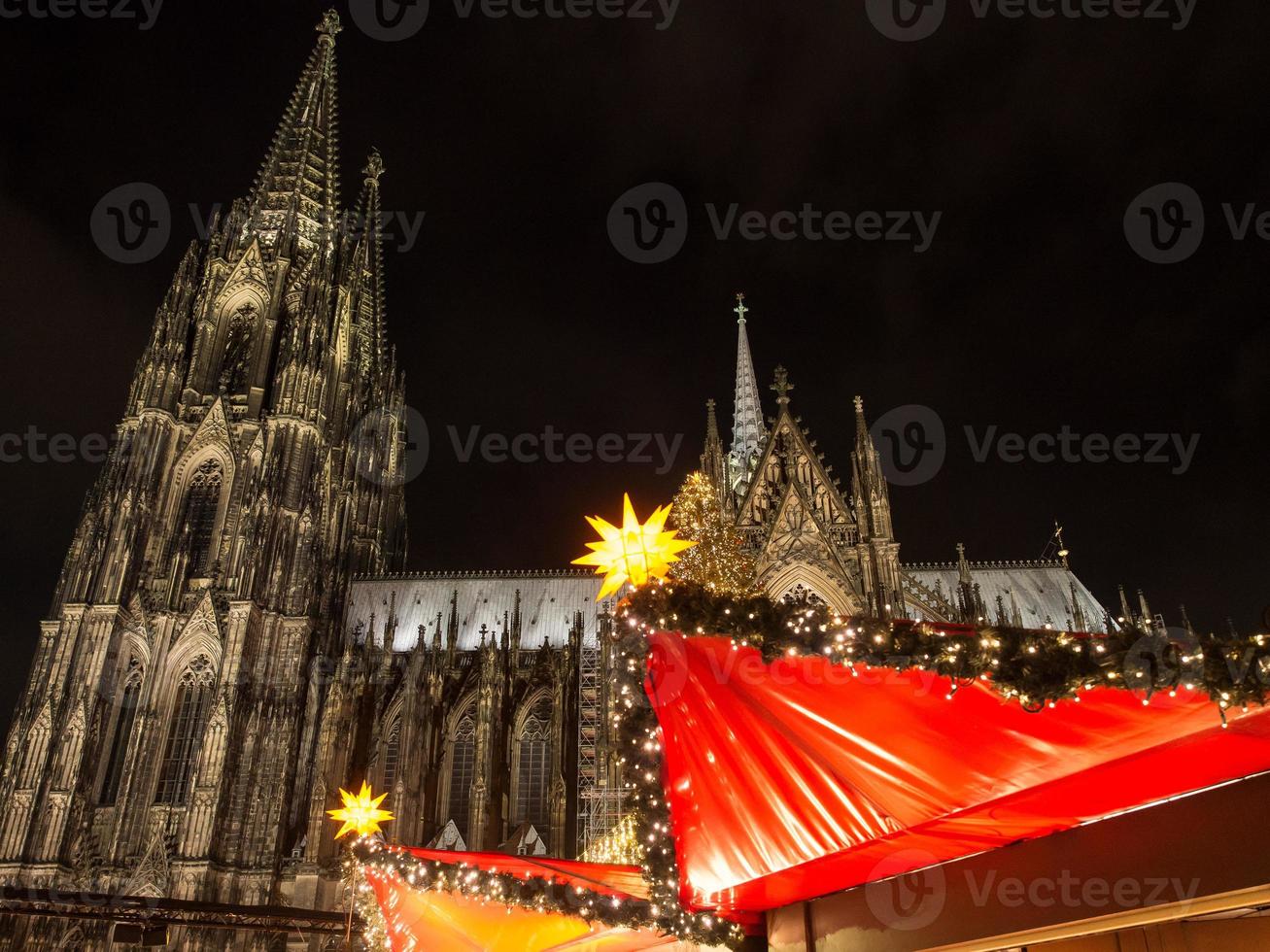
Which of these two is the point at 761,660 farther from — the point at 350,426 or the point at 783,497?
the point at 350,426

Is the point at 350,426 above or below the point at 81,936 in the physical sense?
above

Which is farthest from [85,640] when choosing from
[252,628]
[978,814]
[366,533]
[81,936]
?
[978,814]

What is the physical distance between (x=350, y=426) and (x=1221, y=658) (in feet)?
121

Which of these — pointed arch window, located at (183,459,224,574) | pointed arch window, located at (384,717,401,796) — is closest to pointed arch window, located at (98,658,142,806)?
pointed arch window, located at (183,459,224,574)

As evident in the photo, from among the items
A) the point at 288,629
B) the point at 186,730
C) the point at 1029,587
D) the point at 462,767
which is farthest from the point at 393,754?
the point at 1029,587

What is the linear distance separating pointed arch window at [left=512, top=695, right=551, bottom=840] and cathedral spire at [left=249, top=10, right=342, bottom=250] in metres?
22.0

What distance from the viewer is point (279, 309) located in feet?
117

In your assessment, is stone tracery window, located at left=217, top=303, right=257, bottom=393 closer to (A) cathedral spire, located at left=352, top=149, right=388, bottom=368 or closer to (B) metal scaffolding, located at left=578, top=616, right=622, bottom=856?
(A) cathedral spire, located at left=352, top=149, right=388, bottom=368

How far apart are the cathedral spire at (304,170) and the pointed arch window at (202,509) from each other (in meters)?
10.7

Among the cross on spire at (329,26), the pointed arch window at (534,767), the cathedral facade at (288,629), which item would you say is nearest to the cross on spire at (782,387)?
the cathedral facade at (288,629)

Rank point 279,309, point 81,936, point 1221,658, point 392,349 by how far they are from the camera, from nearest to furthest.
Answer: point 1221,658 → point 81,936 → point 279,309 → point 392,349

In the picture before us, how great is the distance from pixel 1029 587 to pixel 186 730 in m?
29.1

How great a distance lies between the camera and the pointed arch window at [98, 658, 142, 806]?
27281mm

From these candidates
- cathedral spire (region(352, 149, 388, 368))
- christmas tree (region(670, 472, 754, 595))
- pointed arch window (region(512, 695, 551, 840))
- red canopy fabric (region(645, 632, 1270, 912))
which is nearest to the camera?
red canopy fabric (region(645, 632, 1270, 912))
